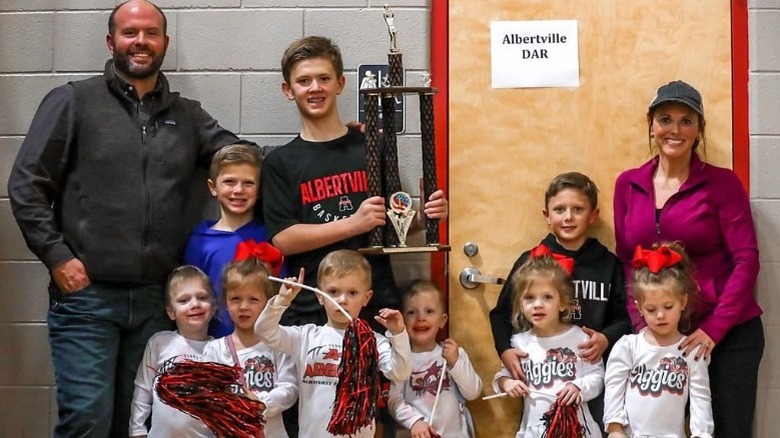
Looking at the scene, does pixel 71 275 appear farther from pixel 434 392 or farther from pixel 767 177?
pixel 767 177

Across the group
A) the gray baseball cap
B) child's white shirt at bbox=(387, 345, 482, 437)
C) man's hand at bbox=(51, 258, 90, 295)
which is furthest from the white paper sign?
man's hand at bbox=(51, 258, 90, 295)

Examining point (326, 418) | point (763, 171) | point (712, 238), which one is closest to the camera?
point (326, 418)

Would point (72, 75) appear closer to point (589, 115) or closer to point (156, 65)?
point (156, 65)

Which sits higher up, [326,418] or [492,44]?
[492,44]

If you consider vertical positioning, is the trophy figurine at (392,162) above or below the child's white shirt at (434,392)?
above

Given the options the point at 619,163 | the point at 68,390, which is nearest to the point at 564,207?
the point at 619,163

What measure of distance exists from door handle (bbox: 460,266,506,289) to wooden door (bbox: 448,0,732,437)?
0.02m

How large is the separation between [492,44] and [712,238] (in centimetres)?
97

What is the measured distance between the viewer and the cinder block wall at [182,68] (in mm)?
3260

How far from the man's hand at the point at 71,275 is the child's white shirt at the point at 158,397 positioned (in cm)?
28

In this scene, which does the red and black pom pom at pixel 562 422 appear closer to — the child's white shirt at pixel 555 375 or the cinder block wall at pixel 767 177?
the child's white shirt at pixel 555 375

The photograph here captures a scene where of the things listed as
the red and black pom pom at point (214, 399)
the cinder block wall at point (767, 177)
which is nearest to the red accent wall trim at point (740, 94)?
the cinder block wall at point (767, 177)

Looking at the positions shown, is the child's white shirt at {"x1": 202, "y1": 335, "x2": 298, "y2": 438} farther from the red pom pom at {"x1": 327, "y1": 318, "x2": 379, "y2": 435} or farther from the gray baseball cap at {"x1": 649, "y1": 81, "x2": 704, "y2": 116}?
the gray baseball cap at {"x1": 649, "y1": 81, "x2": 704, "y2": 116}

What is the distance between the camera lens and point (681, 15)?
323cm
